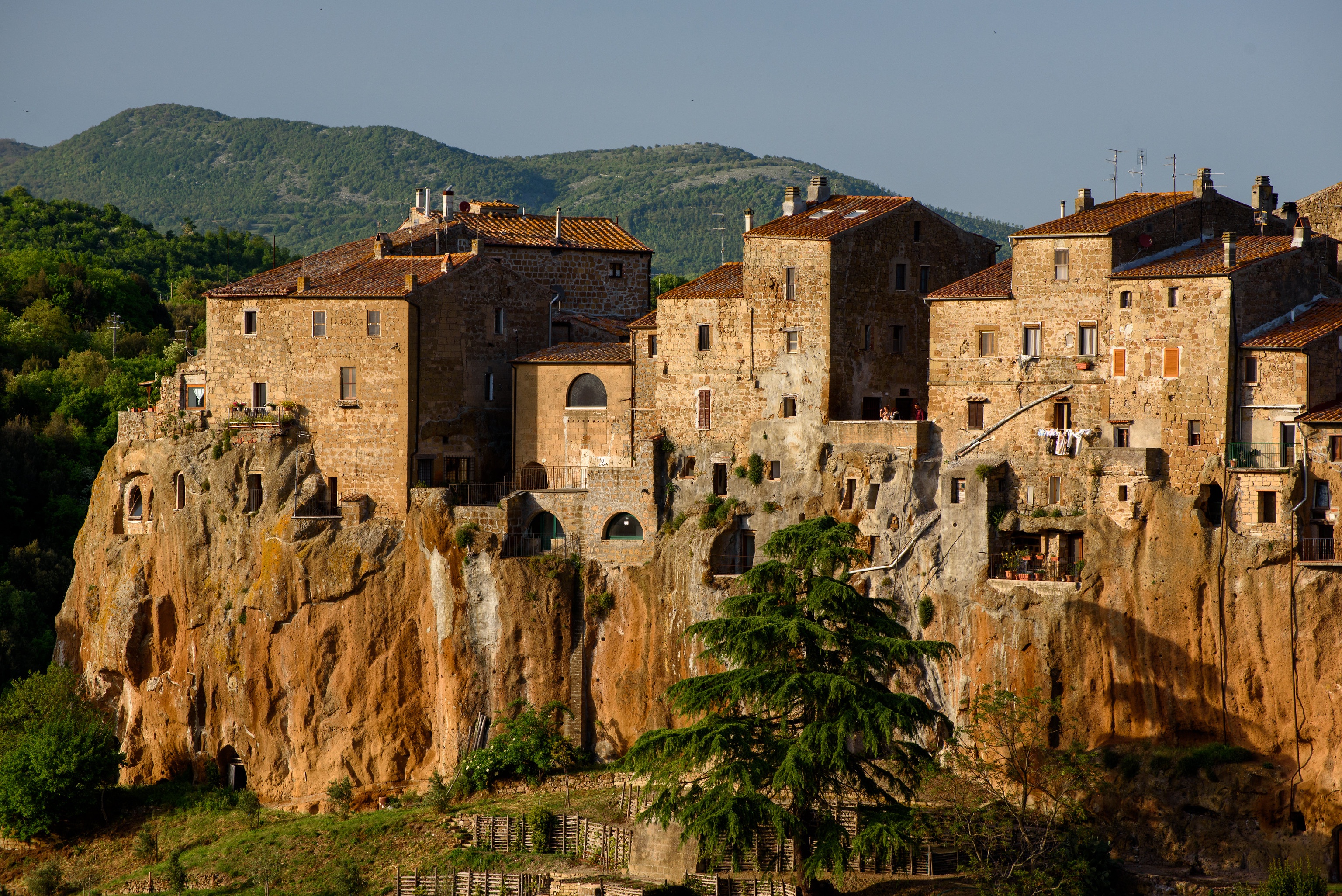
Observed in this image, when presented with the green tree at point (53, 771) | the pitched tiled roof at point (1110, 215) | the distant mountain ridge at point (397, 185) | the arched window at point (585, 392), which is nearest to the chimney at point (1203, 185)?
the pitched tiled roof at point (1110, 215)

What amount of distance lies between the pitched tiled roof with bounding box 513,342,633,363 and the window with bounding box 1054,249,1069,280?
50.1ft

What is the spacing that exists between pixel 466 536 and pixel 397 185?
12181cm

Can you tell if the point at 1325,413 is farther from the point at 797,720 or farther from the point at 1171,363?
the point at 797,720

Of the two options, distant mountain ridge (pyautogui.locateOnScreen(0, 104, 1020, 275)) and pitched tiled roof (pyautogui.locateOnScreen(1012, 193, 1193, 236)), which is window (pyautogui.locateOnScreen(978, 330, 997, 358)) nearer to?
pitched tiled roof (pyautogui.locateOnScreen(1012, 193, 1193, 236))

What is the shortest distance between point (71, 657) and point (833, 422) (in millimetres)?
32980

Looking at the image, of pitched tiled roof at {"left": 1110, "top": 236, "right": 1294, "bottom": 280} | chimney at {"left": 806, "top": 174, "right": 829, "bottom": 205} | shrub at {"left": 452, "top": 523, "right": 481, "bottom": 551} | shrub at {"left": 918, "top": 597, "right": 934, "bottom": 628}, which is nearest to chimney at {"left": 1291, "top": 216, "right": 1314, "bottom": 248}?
pitched tiled roof at {"left": 1110, "top": 236, "right": 1294, "bottom": 280}

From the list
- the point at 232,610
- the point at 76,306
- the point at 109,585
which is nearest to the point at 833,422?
the point at 232,610

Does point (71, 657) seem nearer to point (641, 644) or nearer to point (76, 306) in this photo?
point (641, 644)

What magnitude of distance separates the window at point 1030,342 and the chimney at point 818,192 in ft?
38.8

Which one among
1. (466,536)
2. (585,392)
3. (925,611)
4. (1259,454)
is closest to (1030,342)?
(1259,454)

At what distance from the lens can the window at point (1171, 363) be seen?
184 feet

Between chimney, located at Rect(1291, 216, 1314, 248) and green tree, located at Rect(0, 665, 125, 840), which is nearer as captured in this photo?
chimney, located at Rect(1291, 216, 1314, 248)

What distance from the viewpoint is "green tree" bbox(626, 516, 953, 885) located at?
48.0 meters

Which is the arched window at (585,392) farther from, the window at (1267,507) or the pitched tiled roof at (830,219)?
the window at (1267,507)
